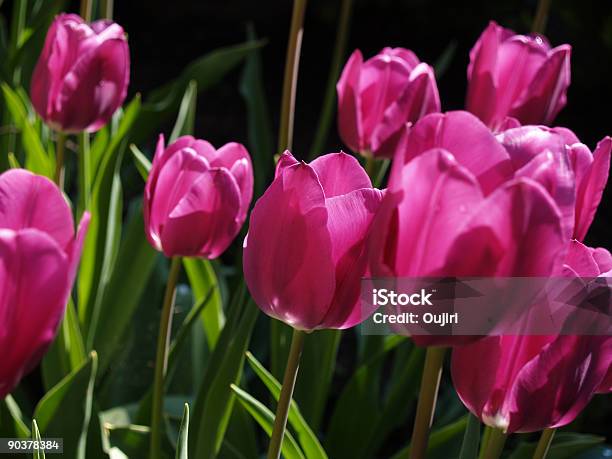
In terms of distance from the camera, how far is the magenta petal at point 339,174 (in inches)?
20.6

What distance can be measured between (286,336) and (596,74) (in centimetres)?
209

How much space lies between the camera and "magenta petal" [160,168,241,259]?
0.70 meters

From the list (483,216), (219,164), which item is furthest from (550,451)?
(483,216)

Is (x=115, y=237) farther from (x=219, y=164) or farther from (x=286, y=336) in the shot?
(x=219, y=164)

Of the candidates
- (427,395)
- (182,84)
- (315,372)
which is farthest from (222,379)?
(182,84)

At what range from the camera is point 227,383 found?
0.83m

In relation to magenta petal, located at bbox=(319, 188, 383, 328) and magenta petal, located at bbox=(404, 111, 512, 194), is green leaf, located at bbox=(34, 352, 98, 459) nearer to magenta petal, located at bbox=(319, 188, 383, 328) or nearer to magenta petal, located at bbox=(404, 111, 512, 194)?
magenta petal, located at bbox=(319, 188, 383, 328)

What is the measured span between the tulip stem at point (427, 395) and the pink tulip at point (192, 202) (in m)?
0.28

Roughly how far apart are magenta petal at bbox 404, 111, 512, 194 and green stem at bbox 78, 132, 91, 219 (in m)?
0.79

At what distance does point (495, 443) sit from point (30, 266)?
10.4 inches

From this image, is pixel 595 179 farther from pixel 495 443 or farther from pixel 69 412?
pixel 69 412

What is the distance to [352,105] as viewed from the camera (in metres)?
0.98

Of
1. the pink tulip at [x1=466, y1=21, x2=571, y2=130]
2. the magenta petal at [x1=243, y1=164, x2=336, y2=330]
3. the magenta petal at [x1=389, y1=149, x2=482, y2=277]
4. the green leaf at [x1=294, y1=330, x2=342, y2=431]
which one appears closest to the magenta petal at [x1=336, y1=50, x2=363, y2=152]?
the pink tulip at [x1=466, y1=21, x2=571, y2=130]

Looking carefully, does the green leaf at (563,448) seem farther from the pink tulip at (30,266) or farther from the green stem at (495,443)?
the pink tulip at (30,266)
